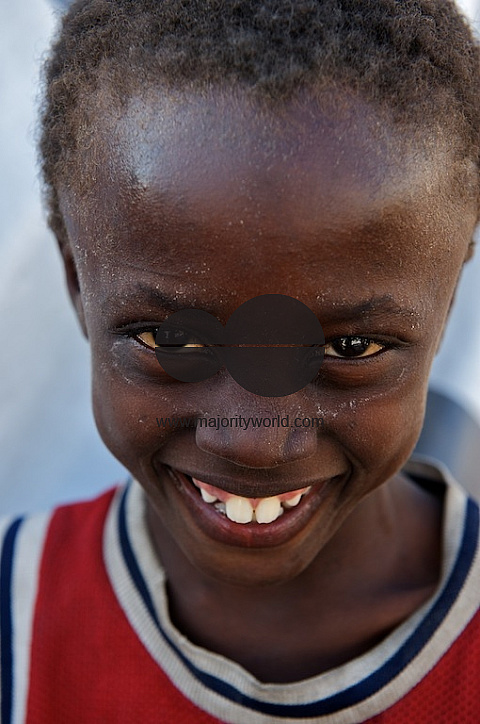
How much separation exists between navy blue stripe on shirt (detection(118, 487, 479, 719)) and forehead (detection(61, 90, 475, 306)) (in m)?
0.42

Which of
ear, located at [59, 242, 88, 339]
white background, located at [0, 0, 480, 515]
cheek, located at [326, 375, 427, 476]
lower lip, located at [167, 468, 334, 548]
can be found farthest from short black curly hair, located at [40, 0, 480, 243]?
white background, located at [0, 0, 480, 515]

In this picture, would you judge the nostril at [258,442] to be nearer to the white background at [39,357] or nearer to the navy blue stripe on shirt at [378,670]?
the navy blue stripe on shirt at [378,670]

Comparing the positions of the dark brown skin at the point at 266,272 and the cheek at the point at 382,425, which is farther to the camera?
the cheek at the point at 382,425

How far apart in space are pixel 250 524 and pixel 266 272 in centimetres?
30

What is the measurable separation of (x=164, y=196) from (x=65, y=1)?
69 cm

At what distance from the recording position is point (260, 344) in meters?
0.68

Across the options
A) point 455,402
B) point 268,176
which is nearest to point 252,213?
point 268,176

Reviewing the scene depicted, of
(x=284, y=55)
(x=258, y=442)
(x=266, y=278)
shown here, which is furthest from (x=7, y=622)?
(x=284, y=55)

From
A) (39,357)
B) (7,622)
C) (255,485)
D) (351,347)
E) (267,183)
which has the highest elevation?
(267,183)

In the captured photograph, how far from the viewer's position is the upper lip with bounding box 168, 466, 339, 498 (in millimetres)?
744

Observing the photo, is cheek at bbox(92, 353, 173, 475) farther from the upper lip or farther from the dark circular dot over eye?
the dark circular dot over eye

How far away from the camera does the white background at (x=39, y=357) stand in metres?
1.46

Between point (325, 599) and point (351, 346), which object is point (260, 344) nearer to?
point (351, 346)

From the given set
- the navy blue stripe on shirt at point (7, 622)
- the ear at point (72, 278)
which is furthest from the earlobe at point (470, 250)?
the navy blue stripe on shirt at point (7, 622)
